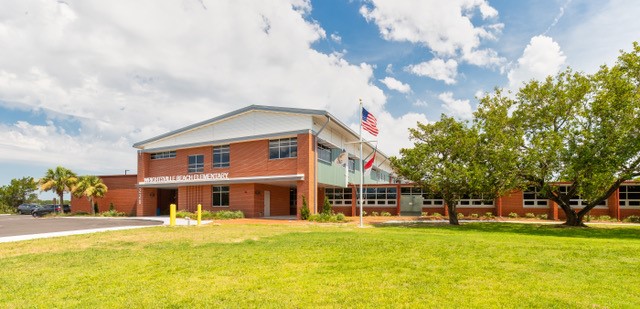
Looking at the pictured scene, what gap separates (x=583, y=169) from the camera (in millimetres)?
19500

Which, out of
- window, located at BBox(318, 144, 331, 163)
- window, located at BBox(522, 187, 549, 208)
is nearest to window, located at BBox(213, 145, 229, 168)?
window, located at BBox(318, 144, 331, 163)

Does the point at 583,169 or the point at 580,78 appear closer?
the point at 583,169

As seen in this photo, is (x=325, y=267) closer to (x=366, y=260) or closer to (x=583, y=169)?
(x=366, y=260)

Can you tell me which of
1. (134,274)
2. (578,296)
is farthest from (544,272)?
(134,274)

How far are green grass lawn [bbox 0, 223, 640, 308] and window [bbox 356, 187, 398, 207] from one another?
76.6ft

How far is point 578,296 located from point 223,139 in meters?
29.0

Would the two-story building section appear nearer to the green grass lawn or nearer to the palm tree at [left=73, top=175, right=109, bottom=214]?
the palm tree at [left=73, top=175, right=109, bottom=214]

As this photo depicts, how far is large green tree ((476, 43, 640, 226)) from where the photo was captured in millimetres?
19359

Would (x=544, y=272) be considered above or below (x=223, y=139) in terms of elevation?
below

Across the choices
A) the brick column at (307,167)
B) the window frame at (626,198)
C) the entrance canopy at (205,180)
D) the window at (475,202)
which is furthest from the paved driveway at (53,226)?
the window frame at (626,198)

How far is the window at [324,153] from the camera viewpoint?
3104 centimetres

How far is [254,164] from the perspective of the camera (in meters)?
31.0

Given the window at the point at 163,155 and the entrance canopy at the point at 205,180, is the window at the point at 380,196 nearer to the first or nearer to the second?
the entrance canopy at the point at 205,180

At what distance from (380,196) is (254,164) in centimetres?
1242
